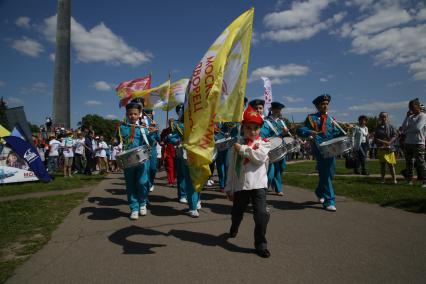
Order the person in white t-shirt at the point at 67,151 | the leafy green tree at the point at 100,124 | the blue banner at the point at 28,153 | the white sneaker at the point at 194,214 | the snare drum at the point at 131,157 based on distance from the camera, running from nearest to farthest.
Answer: the snare drum at the point at 131,157, the white sneaker at the point at 194,214, the blue banner at the point at 28,153, the person in white t-shirt at the point at 67,151, the leafy green tree at the point at 100,124

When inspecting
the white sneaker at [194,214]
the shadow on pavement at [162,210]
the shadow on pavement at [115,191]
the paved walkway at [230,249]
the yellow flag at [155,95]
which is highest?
the yellow flag at [155,95]

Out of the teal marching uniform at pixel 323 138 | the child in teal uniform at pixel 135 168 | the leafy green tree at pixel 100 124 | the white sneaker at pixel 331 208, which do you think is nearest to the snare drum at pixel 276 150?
the teal marching uniform at pixel 323 138

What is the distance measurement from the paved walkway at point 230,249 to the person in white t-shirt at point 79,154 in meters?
9.07

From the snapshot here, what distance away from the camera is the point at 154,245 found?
4094 mm

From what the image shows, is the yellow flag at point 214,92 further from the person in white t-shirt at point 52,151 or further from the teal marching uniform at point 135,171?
the person in white t-shirt at point 52,151

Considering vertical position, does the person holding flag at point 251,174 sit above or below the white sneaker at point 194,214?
above

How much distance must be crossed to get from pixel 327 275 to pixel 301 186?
19.6 feet

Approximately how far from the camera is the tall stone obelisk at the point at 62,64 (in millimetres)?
26719

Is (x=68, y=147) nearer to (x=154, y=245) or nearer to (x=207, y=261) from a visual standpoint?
(x=154, y=245)

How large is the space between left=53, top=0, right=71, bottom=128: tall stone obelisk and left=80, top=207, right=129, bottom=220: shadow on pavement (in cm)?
2356

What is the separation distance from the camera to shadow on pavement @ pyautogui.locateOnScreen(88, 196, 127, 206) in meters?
6.99

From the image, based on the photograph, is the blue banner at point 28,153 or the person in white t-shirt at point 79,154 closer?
the blue banner at point 28,153

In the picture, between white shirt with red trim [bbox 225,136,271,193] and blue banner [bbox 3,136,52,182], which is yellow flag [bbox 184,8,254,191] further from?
blue banner [bbox 3,136,52,182]

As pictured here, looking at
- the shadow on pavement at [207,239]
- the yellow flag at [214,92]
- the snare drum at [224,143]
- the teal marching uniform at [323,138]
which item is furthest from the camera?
the snare drum at [224,143]
